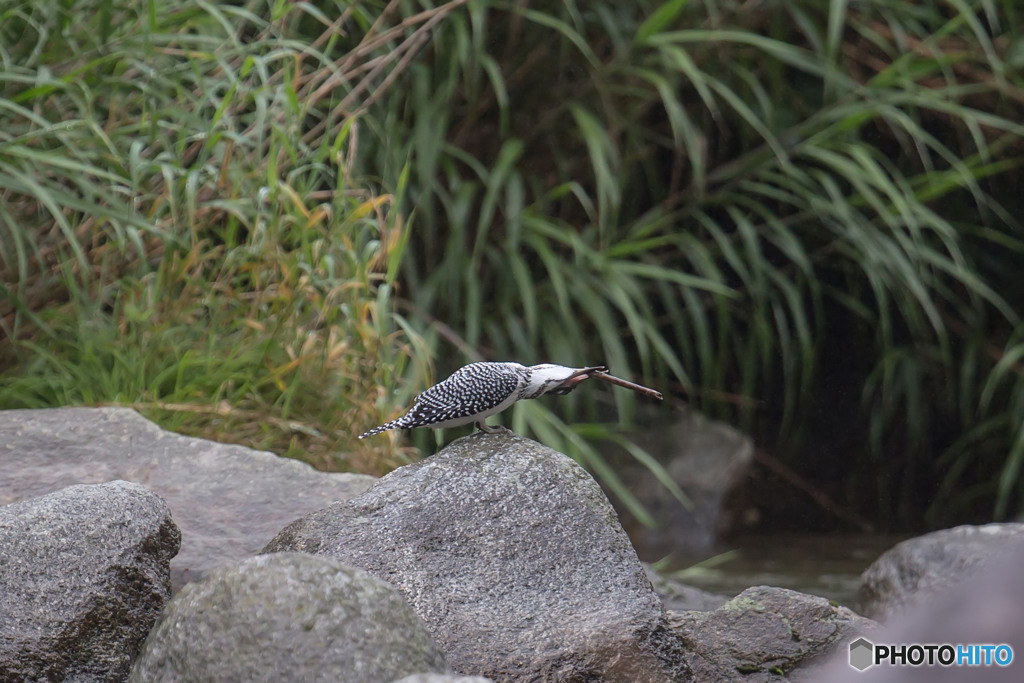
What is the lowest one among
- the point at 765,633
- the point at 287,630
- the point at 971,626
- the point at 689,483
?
the point at 689,483

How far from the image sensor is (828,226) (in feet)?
15.2

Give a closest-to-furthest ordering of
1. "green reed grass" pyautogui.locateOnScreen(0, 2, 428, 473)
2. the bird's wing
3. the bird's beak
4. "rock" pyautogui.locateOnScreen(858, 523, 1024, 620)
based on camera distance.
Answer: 1. the bird's wing
2. the bird's beak
3. "rock" pyautogui.locateOnScreen(858, 523, 1024, 620)
4. "green reed grass" pyautogui.locateOnScreen(0, 2, 428, 473)

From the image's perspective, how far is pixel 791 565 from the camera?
434cm

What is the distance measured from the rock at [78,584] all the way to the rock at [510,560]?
291 millimetres

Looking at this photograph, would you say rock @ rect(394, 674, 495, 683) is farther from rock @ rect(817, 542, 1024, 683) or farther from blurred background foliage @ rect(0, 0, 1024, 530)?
blurred background foliage @ rect(0, 0, 1024, 530)

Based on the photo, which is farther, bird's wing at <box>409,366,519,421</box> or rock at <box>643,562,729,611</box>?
rock at <box>643,562,729,611</box>

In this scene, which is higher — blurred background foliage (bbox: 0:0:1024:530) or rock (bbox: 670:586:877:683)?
blurred background foliage (bbox: 0:0:1024:530)

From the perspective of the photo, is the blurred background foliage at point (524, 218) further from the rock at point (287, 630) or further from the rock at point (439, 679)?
the rock at point (439, 679)

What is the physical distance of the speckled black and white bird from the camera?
7.78ft

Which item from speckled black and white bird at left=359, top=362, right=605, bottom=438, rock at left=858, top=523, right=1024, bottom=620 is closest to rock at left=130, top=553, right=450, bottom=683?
speckled black and white bird at left=359, top=362, right=605, bottom=438

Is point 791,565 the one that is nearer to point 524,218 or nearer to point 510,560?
point 524,218

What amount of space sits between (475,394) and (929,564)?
147 centimetres

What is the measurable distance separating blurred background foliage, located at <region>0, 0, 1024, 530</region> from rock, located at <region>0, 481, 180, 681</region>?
859 millimetres

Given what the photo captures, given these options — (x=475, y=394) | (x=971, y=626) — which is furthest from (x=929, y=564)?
(x=971, y=626)
